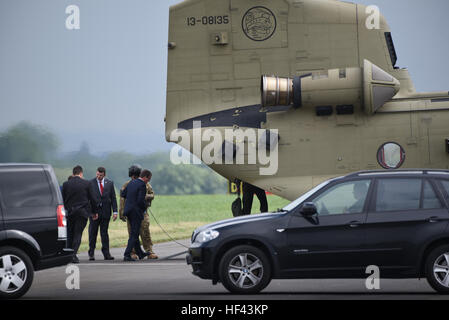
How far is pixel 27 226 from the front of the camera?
11.2 metres

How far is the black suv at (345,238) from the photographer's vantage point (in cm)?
1084

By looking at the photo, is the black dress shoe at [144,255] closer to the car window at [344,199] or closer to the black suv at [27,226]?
the black suv at [27,226]

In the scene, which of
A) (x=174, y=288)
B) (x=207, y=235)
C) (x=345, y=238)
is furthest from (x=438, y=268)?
(x=174, y=288)

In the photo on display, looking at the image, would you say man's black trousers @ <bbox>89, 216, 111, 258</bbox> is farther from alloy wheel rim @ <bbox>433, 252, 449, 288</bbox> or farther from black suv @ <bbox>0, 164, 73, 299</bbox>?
alloy wheel rim @ <bbox>433, 252, 449, 288</bbox>

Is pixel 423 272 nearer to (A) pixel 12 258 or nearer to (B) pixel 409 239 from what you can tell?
(B) pixel 409 239

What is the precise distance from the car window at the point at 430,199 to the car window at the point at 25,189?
551 cm

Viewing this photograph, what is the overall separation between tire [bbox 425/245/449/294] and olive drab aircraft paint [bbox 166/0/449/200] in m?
6.75

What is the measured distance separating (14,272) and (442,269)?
6.08 metres

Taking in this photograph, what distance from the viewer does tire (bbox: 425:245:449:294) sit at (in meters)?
10.7

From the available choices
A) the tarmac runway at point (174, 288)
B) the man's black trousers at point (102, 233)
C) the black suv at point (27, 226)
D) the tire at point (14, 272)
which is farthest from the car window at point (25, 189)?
the man's black trousers at point (102, 233)

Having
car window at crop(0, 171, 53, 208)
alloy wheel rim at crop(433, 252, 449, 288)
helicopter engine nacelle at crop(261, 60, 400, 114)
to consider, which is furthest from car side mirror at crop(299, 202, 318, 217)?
helicopter engine nacelle at crop(261, 60, 400, 114)
